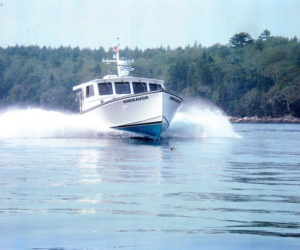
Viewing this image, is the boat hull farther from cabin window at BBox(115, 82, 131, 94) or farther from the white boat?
cabin window at BBox(115, 82, 131, 94)

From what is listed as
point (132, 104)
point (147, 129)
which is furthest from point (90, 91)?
point (147, 129)

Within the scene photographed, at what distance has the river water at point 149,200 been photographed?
12.1 meters

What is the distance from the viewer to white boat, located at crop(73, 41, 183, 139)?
41812mm

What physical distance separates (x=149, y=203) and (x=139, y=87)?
29004 mm

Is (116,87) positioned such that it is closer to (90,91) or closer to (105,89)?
(105,89)

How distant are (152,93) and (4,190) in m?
24.8

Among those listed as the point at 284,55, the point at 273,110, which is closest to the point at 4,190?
the point at 273,110

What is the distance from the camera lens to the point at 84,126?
45875 mm

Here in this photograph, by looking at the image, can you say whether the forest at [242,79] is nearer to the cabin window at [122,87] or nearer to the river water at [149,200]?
the cabin window at [122,87]

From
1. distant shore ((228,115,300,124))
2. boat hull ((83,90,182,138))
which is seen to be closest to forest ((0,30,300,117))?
distant shore ((228,115,300,124))

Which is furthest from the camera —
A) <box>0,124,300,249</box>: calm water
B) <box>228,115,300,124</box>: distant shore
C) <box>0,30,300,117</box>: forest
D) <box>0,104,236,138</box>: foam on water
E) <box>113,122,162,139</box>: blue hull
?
<box>0,30,300,117</box>: forest

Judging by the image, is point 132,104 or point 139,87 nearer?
point 132,104

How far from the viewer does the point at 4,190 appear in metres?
17.4

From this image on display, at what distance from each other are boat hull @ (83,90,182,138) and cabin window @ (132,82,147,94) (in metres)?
2.03
